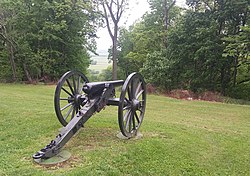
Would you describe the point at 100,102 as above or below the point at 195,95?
above

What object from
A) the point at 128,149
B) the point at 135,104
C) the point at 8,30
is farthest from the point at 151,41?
the point at 128,149

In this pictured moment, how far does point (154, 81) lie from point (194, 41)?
3.52 metres

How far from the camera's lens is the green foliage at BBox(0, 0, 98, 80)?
18.2m

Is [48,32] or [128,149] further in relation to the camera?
[48,32]

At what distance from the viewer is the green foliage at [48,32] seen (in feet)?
59.7

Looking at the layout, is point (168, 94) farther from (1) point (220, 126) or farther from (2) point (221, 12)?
(1) point (220, 126)

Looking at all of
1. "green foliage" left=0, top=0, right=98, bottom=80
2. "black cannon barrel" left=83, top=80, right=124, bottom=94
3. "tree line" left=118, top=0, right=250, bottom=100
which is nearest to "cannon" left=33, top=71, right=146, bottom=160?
"black cannon barrel" left=83, top=80, right=124, bottom=94

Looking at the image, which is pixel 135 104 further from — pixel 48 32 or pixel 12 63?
pixel 12 63

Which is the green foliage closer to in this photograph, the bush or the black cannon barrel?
the bush

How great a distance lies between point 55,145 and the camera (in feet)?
11.9

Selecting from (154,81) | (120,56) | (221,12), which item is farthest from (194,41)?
(120,56)

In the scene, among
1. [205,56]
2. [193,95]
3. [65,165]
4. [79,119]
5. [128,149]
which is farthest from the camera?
[193,95]

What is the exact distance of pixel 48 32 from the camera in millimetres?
18656

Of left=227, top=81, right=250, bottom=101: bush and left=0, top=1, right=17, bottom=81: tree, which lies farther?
left=0, top=1, right=17, bottom=81: tree
